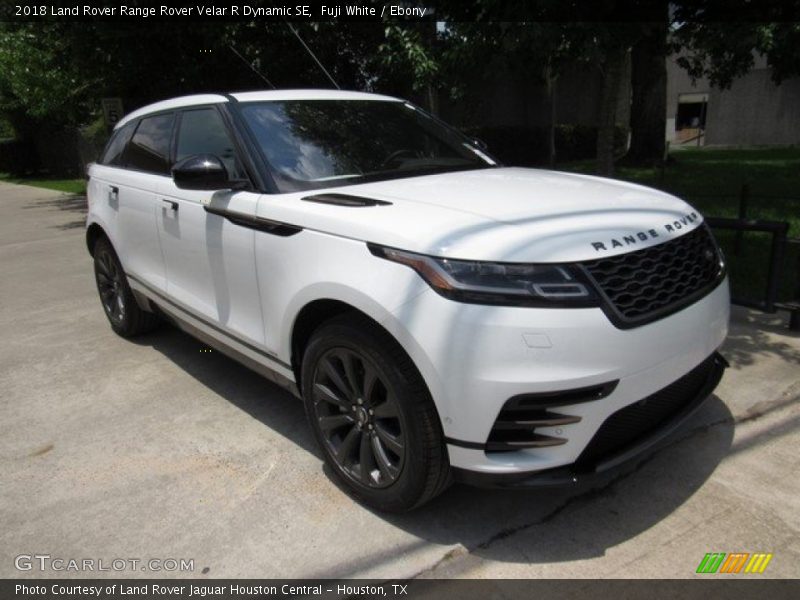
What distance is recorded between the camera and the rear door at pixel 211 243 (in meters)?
3.16

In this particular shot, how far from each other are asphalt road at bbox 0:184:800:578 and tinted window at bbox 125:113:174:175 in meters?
1.43

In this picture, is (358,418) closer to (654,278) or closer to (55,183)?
(654,278)

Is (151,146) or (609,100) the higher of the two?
(609,100)

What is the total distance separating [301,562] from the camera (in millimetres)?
2543

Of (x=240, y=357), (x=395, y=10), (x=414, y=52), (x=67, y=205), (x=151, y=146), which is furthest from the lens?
(x=67, y=205)

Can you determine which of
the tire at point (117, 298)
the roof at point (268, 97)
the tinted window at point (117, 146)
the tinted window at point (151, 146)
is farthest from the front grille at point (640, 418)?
the tinted window at point (117, 146)

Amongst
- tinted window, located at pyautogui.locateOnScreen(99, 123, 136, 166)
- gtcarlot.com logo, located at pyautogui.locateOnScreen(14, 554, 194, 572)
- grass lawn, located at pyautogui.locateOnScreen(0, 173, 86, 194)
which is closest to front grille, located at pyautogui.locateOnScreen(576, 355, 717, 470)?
gtcarlot.com logo, located at pyautogui.locateOnScreen(14, 554, 194, 572)

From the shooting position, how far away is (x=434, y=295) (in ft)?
7.43

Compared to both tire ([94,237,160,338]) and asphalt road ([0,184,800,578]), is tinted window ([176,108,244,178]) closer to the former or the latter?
tire ([94,237,160,338])

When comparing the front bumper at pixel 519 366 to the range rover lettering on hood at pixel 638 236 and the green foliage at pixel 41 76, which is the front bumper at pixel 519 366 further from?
the green foliage at pixel 41 76

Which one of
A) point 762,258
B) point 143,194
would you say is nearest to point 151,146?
point 143,194

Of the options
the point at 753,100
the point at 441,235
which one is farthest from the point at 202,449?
the point at 753,100

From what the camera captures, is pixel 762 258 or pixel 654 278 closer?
pixel 654 278

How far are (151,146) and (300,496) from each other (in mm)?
2681
